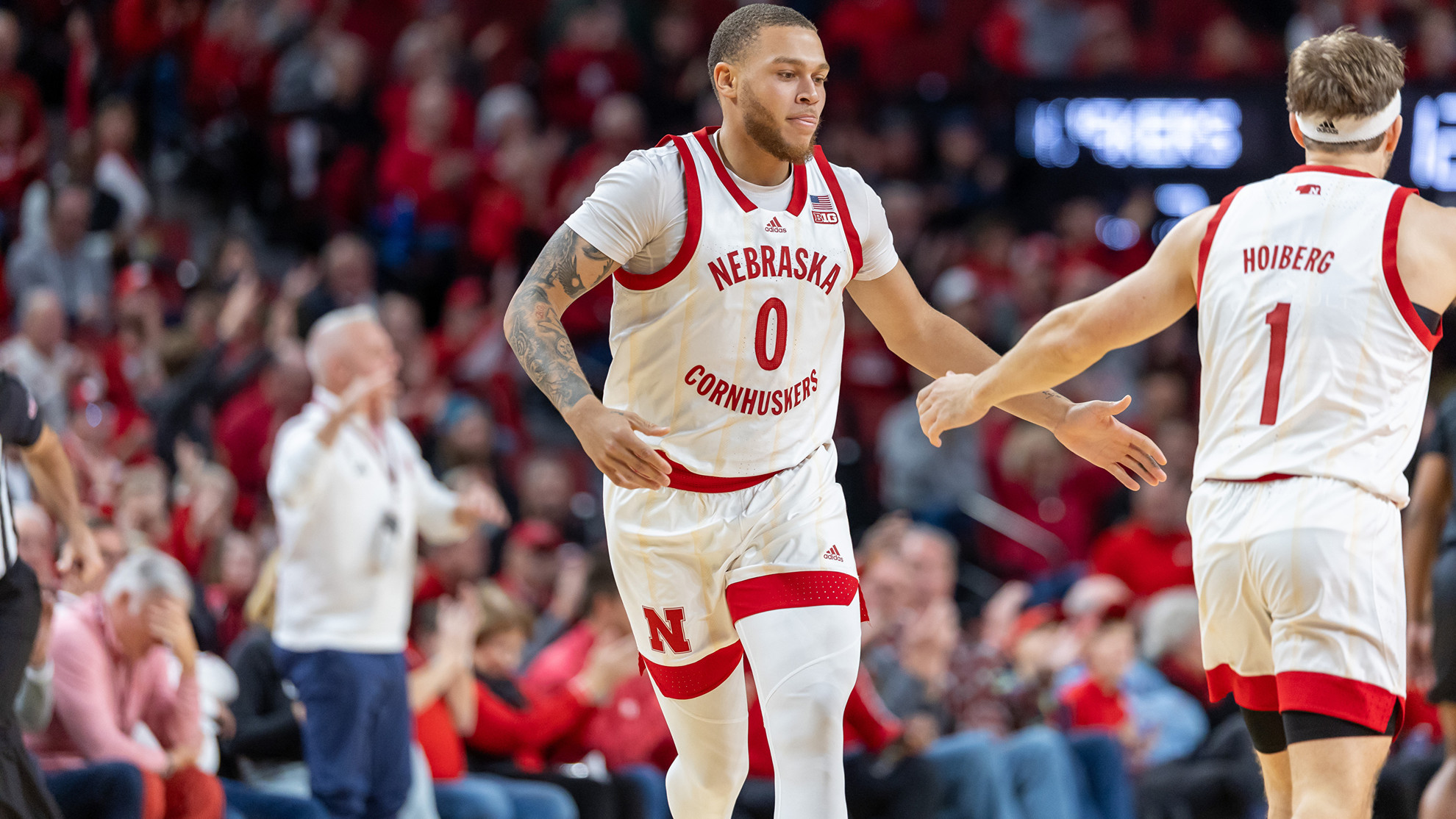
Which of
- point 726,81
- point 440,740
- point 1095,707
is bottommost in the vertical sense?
point 1095,707

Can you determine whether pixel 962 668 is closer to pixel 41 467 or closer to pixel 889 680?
pixel 889 680

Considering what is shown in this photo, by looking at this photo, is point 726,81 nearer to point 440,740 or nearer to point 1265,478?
point 1265,478

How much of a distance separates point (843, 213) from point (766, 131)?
0.36 m

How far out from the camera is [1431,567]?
6.62 m

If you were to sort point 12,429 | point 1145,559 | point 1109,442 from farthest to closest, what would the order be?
1. point 1145,559
2. point 12,429
3. point 1109,442

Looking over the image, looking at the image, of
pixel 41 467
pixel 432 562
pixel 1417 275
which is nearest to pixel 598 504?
pixel 432 562

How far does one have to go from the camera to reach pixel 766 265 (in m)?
4.64

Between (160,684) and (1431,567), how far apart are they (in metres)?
5.25

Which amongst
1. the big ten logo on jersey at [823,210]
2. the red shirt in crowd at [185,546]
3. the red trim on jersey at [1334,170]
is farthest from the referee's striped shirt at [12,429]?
the red trim on jersey at [1334,170]

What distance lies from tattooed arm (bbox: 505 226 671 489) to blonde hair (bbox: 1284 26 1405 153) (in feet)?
6.68

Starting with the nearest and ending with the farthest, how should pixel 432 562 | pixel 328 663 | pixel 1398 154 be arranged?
pixel 328 663
pixel 432 562
pixel 1398 154

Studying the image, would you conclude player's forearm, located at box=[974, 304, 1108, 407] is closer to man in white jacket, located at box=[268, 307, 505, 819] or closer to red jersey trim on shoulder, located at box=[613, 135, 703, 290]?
red jersey trim on shoulder, located at box=[613, 135, 703, 290]

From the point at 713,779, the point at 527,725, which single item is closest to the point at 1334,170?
the point at 713,779

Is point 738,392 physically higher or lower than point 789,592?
higher
